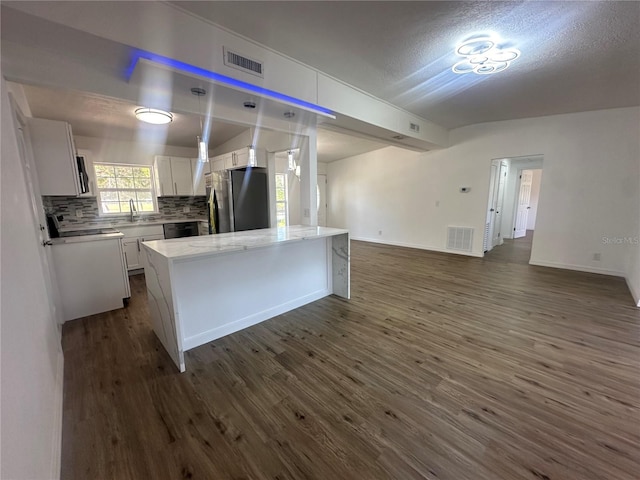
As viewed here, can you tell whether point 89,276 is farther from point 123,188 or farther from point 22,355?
point 123,188

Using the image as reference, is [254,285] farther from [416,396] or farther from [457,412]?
[457,412]

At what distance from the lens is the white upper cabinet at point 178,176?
497 centimetres

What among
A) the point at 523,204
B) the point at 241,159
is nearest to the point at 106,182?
the point at 241,159

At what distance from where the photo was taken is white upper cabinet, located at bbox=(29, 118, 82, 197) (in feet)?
8.72

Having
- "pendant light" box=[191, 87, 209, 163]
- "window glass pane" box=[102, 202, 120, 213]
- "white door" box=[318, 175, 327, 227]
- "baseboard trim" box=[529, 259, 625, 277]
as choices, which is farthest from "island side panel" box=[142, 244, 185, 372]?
"white door" box=[318, 175, 327, 227]

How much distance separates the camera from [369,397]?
1.77 metres

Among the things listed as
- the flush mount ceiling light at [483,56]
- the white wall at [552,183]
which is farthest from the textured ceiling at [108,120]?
the white wall at [552,183]

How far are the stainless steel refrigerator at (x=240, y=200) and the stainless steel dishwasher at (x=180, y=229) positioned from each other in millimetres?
1035

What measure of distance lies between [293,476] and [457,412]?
1.08m

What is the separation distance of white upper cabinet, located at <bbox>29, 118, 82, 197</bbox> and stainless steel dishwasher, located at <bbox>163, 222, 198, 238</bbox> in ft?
7.19

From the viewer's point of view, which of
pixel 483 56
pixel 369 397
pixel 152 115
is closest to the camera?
pixel 369 397

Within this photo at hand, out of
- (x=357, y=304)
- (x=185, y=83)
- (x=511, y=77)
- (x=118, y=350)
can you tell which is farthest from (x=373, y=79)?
(x=118, y=350)

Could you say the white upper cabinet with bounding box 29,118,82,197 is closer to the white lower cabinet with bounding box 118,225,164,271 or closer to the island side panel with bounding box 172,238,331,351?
the white lower cabinet with bounding box 118,225,164,271

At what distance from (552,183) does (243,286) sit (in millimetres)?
5597
